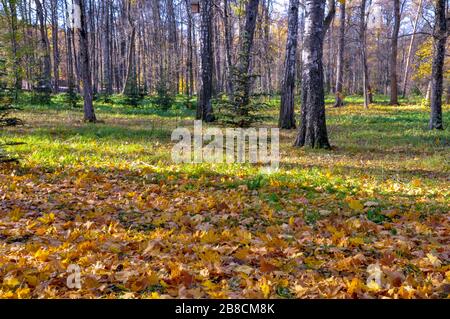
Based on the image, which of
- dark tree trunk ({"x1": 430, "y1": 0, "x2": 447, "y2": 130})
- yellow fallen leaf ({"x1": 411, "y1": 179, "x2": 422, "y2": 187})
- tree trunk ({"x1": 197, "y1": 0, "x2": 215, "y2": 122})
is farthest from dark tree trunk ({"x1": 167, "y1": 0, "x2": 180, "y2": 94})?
yellow fallen leaf ({"x1": 411, "y1": 179, "x2": 422, "y2": 187})

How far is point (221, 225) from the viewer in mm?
5164

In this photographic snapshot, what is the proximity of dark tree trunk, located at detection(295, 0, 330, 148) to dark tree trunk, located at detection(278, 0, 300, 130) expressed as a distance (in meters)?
4.47

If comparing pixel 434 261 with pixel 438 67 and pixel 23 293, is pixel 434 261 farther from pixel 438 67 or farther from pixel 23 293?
pixel 438 67

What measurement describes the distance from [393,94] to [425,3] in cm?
→ 1356

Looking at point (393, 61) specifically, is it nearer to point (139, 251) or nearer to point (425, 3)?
point (425, 3)

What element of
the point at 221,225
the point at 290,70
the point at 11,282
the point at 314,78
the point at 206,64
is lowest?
the point at 221,225

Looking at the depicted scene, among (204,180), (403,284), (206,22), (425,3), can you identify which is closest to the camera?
(403,284)

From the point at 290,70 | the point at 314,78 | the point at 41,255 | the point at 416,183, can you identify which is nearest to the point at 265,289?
the point at 41,255

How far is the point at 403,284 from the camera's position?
330 cm

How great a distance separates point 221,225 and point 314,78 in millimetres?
6414

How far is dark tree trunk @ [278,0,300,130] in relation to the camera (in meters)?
14.9

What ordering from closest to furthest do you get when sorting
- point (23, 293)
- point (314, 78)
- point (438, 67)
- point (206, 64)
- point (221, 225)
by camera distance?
point (23, 293) → point (221, 225) → point (314, 78) → point (438, 67) → point (206, 64)

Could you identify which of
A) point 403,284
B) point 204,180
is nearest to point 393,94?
point 204,180

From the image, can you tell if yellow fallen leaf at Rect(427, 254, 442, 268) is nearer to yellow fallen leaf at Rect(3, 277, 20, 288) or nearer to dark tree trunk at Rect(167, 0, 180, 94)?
yellow fallen leaf at Rect(3, 277, 20, 288)
